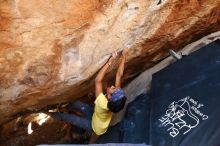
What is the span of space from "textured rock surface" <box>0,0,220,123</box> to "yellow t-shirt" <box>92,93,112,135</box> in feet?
0.85

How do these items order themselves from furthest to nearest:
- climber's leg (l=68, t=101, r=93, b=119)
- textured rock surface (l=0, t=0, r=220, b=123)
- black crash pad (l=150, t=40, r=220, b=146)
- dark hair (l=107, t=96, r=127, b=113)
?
climber's leg (l=68, t=101, r=93, b=119) < dark hair (l=107, t=96, r=127, b=113) < black crash pad (l=150, t=40, r=220, b=146) < textured rock surface (l=0, t=0, r=220, b=123)

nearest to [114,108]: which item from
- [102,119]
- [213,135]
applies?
[102,119]

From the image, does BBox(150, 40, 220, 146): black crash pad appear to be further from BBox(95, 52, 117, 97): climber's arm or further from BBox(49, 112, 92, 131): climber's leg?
BBox(49, 112, 92, 131): climber's leg

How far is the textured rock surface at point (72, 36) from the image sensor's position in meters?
2.54

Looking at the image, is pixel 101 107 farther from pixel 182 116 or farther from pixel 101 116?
pixel 182 116

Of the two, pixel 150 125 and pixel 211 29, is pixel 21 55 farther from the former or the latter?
pixel 211 29

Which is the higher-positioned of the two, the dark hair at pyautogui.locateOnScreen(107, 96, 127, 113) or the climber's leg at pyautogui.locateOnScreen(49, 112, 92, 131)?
the dark hair at pyautogui.locateOnScreen(107, 96, 127, 113)

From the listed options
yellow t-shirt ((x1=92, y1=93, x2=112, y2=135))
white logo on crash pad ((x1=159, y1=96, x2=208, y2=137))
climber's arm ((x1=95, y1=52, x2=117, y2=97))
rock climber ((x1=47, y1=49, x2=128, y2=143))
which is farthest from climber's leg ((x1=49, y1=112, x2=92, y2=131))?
white logo on crash pad ((x1=159, y1=96, x2=208, y2=137))

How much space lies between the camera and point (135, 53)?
11.2 ft

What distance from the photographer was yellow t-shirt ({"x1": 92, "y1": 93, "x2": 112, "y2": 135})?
3.21 meters

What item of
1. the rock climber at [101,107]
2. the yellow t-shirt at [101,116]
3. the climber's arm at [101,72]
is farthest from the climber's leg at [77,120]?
the climber's arm at [101,72]

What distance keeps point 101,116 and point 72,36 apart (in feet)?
3.08

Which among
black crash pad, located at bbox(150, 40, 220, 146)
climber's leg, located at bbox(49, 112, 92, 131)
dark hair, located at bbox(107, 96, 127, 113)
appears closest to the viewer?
black crash pad, located at bbox(150, 40, 220, 146)

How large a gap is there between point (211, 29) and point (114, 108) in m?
1.41
